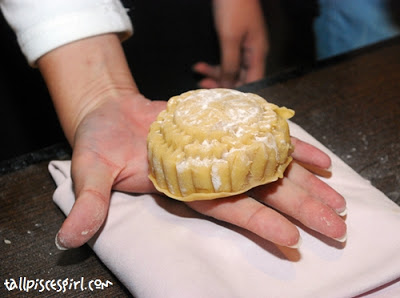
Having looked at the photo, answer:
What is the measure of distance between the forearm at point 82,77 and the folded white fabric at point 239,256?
0.29 meters

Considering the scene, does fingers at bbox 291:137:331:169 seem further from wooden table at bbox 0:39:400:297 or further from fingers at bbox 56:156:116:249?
fingers at bbox 56:156:116:249

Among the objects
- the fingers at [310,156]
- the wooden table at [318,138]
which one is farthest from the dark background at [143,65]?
the fingers at [310,156]

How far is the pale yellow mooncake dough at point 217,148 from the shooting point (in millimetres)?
775

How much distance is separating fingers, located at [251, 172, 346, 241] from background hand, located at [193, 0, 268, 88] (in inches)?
27.5

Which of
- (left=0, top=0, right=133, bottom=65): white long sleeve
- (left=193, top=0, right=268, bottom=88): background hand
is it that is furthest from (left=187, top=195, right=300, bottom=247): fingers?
(left=193, top=0, right=268, bottom=88): background hand

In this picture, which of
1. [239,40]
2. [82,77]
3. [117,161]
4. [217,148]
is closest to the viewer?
[217,148]

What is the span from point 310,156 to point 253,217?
215 millimetres

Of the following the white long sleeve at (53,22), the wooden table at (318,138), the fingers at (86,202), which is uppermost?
the white long sleeve at (53,22)

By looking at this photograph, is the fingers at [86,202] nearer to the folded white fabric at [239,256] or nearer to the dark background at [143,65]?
the folded white fabric at [239,256]

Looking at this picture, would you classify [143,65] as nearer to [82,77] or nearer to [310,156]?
[82,77]

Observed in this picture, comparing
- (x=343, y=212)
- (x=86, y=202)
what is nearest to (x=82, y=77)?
(x=86, y=202)

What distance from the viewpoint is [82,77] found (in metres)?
1.11

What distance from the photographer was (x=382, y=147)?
1.08 meters

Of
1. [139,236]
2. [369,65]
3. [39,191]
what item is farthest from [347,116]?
[39,191]
